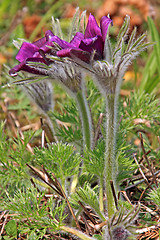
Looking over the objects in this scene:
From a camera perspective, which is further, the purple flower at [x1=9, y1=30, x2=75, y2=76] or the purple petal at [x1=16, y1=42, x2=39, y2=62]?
the purple petal at [x1=16, y1=42, x2=39, y2=62]

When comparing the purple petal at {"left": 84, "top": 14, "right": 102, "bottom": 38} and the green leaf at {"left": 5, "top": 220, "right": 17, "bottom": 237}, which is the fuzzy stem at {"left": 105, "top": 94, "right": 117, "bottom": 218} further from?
the green leaf at {"left": 5, "top": 220, "right": 17, "bottom": 237}

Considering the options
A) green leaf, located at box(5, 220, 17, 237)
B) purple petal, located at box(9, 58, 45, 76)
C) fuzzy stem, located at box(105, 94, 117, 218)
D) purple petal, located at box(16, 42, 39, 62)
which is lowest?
green leaf, located at box(5, 220, 17, 237)

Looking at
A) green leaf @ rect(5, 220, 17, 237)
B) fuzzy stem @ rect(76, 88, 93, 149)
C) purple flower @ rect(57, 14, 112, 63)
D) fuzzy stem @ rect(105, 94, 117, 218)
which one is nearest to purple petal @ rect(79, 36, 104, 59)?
purple flower @ rect(57, 14, 112, 63)

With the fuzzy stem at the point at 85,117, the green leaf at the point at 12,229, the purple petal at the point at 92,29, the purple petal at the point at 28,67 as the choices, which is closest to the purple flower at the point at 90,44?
the purple petal at the point at 92,29

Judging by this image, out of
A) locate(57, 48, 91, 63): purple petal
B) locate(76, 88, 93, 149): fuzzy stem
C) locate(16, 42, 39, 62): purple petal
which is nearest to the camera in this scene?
locate(57, 48, 91, 63): purple petal

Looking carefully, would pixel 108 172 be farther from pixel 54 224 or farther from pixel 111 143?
pixel 54 224

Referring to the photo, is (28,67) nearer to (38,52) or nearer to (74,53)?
(38,52)
